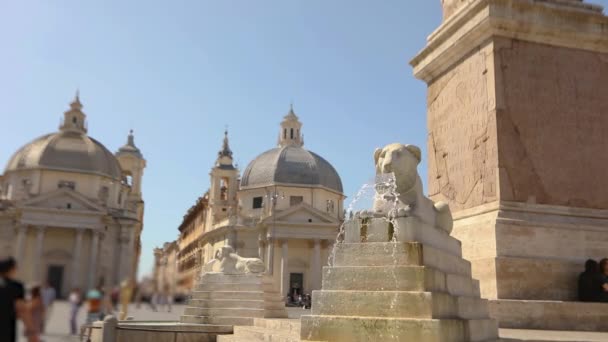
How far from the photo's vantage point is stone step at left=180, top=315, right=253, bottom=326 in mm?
16469

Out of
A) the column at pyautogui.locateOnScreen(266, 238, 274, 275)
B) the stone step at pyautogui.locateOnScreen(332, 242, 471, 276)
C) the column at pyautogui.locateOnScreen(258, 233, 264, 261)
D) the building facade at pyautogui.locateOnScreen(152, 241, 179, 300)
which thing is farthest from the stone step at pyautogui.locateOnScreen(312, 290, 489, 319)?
the column at pyautogui.locateOnScreen(258, 233, 264, 261)

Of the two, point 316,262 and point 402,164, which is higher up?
point 316,262

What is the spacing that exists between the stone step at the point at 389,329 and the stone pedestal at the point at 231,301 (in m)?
9.54

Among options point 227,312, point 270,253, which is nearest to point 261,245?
point 270,253

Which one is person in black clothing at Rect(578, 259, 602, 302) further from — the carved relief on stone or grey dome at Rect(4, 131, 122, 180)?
grey dome at Rect(4, 131, 122, 180)

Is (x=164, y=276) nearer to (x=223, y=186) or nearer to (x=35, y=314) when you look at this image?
(x=35, y=314)

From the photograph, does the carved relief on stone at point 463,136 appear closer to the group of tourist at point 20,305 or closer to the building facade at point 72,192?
the group of tourist at point 20,305

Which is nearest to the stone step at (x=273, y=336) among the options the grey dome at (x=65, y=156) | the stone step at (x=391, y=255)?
the stone step at (x=391, y=255)

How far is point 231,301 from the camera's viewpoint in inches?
688

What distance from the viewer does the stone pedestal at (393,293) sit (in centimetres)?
644

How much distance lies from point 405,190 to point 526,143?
3760 millimetres

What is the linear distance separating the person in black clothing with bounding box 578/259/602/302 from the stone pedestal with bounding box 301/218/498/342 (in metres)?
2.73

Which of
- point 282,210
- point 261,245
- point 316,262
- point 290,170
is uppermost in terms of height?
point 290,170

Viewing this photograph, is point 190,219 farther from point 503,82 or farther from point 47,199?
point 503,82
